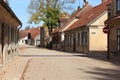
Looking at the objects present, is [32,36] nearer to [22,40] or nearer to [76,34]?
[22,40]

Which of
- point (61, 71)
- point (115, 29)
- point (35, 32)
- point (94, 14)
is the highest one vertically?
point (35, 32)

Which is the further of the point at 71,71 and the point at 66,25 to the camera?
the point at 66,25

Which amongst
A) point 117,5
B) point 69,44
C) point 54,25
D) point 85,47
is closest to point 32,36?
point 54,25

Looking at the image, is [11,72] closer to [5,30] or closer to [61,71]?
[61,71]

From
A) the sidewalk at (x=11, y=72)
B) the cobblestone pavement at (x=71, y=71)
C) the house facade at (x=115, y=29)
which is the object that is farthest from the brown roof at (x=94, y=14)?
the sidewalk at (x=11, y=72)

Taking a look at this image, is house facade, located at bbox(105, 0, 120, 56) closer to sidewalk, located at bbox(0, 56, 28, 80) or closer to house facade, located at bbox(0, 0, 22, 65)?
house facade, located at bbox(0, 0, 22, 65)

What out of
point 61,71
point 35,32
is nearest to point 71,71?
point 61,71

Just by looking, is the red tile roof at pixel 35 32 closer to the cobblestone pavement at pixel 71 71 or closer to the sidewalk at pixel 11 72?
the cobblestone pavement at pixel 71 71

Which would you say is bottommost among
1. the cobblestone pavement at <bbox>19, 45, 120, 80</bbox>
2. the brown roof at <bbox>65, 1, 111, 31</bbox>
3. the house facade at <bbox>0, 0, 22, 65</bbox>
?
the cobblestone pavement at <bbox>19, 45, 120, 80</bbox>

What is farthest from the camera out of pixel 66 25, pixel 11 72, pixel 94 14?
pixel 66 25

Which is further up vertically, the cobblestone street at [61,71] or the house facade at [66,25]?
the house facade at [66,25]

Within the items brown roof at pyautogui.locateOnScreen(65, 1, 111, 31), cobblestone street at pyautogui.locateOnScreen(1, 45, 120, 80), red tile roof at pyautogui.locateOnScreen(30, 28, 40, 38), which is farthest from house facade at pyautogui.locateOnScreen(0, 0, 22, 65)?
red tile roof at pyautogui.locateOnScreen(30, 28, 40, 38)

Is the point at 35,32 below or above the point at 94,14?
above

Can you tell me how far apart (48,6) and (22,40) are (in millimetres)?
86328
